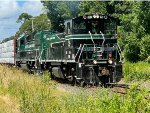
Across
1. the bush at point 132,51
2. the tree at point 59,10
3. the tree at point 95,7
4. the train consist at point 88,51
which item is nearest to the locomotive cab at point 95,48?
the train consist at point 88,51

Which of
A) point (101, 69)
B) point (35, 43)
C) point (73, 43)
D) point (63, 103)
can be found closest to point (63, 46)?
point (73, 43)

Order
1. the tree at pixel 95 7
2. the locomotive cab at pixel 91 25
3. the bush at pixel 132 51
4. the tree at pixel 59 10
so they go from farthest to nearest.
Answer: the tree at pixel 59 10, the tree at pixel 95 7, the bush at pixel 132 51, the locomotive cab at pixel 91 25

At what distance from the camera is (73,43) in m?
18.6

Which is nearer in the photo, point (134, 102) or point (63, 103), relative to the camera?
point (134, 102)

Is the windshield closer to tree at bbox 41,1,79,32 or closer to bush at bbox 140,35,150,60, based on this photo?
bush at bbox 140,35,150,60

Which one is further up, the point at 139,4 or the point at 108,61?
the point at 139,4

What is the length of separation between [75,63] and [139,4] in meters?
12.7

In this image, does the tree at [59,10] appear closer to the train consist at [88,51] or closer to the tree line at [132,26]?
the tree line at [132,26]

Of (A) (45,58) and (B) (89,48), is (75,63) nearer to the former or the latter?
(B) (89,48)

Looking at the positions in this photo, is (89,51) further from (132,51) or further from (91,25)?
(132,51)

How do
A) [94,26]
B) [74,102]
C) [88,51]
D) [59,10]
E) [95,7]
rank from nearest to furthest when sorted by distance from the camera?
[74,102], [88,51], [94,26], [95,7], [59,10]

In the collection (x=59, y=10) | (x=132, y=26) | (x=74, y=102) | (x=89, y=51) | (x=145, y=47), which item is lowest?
(x=74, y=102)

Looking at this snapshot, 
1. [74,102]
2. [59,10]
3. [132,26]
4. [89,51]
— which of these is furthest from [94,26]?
[59,10]

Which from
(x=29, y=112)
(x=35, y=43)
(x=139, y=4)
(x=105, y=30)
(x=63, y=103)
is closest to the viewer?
(x=29, y=112)
